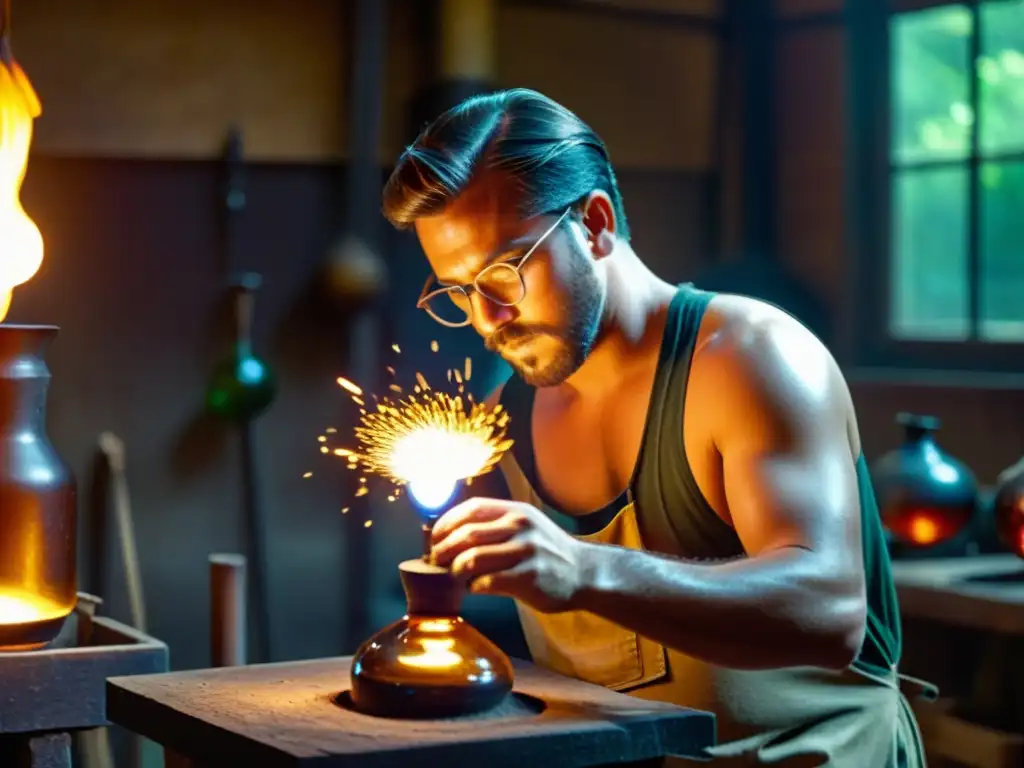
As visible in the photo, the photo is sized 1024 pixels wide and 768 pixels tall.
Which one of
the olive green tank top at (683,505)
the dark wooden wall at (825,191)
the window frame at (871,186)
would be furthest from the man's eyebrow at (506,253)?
the window frame at (871,186)

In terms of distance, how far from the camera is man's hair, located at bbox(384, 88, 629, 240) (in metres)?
2.28

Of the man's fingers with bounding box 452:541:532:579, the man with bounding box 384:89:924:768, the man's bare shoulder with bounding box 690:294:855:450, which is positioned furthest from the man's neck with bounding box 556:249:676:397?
the man's fingers with bounding box 452:541:532:579

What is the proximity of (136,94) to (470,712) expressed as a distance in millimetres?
3120

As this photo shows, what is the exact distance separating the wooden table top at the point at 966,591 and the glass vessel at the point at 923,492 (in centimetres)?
11

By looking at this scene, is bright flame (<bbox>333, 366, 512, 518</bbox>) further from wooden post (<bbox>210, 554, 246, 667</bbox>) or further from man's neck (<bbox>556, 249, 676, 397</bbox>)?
wooden post (<bbox>210, 554, 246, 667</bbox>)

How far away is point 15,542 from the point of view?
101 inches

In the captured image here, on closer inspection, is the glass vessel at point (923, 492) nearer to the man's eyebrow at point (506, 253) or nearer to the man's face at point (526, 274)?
the man's face at point (526, 274)

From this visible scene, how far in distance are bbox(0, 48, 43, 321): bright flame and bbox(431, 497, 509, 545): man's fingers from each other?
1.38 meters

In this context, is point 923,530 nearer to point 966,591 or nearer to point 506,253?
point 966,591

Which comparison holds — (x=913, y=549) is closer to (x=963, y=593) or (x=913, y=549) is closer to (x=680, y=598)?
(x=963, y=593)

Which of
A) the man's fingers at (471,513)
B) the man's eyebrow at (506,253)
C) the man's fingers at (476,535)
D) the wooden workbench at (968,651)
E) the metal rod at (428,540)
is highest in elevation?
the man's eyebrow at (506,253)

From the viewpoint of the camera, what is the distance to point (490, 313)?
235 cm

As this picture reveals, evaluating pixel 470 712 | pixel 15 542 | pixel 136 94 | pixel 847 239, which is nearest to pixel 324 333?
pixel 136 94

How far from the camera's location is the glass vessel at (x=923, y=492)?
397cm
